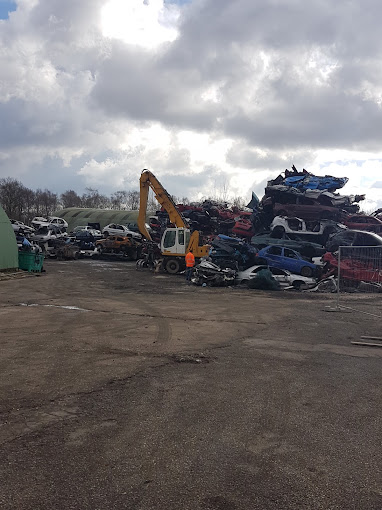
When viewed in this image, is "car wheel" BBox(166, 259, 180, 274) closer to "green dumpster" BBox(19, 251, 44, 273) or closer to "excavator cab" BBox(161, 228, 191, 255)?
"excavator cab" BBox(161, 228, 191, 255)

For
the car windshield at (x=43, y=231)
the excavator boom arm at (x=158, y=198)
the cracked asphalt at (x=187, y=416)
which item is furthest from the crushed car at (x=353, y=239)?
the car windshield at (x=43, y=231)

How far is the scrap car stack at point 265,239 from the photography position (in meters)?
20.3

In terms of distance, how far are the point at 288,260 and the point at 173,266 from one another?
6.56 metres

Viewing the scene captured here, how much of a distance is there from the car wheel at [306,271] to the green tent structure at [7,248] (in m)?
14.4

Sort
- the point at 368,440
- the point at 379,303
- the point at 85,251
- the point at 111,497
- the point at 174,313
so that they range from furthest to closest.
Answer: the point at 85,251 < the point at 379,303 < the point at 174,313 < the point at 368,440 < the point at 111,497

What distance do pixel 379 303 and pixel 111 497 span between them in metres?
13.0

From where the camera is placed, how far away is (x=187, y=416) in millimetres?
4992

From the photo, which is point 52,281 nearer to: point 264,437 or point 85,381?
point 85,381

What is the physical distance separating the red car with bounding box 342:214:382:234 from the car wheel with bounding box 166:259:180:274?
10038mm

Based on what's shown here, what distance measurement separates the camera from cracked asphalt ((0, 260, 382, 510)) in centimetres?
346

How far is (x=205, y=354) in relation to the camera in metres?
7.94

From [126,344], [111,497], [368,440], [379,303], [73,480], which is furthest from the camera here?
[379,303]

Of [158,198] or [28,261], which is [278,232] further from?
[28,261]

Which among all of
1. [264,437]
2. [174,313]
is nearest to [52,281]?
[174,313]
